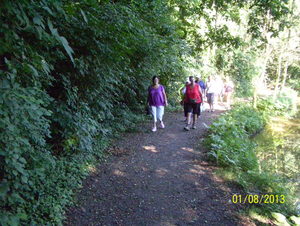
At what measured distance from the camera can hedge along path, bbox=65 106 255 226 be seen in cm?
371

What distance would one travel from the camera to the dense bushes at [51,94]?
97.8 inches

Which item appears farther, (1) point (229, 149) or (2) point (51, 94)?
(1) point (229, 149)

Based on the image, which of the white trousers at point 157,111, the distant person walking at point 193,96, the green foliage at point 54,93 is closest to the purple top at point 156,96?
the white trousers at point 157,111

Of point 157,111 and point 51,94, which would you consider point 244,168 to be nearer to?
point 157,111

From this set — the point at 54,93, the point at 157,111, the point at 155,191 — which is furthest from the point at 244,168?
the point at 54,93

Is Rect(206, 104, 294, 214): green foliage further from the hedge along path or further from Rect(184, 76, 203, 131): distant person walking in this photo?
Rect(184, 76, 203, 131): distant person walking

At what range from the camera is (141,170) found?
535cm

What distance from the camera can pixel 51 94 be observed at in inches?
187

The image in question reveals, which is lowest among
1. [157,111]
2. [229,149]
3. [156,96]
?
[229,149]

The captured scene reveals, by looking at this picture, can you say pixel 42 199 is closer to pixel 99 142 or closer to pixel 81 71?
pixel 81 71

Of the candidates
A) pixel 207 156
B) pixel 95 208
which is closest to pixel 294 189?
pixel 207 156
